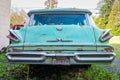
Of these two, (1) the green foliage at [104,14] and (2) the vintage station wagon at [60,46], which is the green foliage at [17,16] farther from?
(2) the vintage station wagon at [60,46]

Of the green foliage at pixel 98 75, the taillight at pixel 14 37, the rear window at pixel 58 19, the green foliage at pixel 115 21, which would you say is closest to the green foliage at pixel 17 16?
the green foliage at pixel 115 21

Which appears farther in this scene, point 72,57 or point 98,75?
point 98,75

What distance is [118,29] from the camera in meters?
54.9

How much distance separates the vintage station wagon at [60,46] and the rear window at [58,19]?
63 cm

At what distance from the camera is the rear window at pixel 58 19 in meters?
7.30

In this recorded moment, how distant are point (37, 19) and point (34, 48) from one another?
49.0 inches

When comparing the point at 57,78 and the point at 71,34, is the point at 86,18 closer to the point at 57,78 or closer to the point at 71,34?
the point at 71,34

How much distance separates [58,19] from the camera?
741cm

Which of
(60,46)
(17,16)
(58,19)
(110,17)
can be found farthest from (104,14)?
(60,46)

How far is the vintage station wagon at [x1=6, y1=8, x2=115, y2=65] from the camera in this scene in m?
6.19

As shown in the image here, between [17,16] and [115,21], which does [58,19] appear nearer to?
[115,21]

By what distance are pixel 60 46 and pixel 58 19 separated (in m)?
1.31

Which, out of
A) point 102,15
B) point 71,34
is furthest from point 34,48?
point 102,15

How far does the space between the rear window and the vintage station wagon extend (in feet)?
2.08
